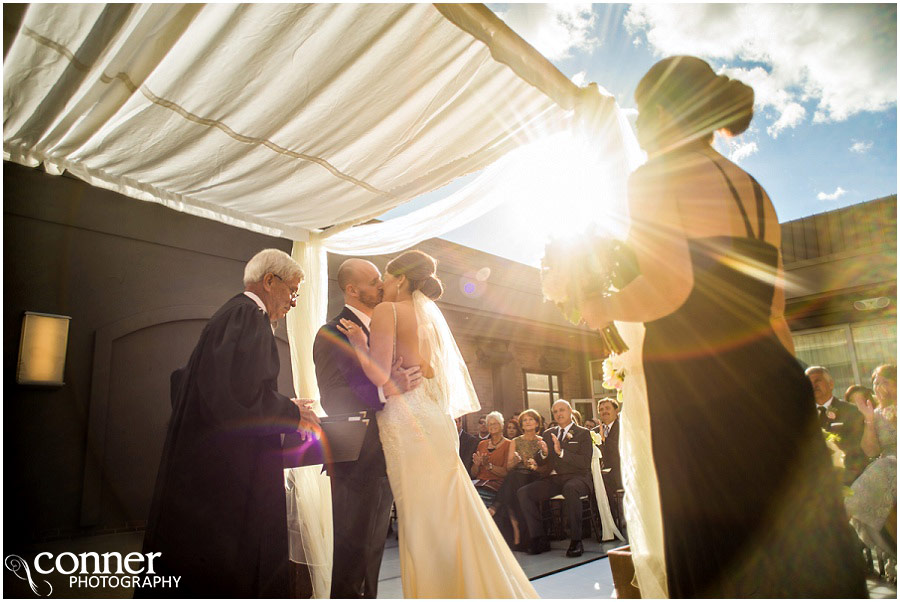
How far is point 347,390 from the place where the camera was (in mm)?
3062

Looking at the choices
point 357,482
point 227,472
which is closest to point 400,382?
point 357,482

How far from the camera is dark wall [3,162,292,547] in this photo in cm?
527

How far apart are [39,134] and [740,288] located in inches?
147

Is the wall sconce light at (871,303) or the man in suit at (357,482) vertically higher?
the wall sconce light at (871,303)

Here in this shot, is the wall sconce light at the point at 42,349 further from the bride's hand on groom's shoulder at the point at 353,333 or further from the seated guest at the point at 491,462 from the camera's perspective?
the seated guest at the point at 491,462

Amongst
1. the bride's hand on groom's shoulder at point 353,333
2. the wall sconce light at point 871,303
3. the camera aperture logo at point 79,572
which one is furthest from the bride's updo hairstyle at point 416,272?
the wall sconce light at point 871,303

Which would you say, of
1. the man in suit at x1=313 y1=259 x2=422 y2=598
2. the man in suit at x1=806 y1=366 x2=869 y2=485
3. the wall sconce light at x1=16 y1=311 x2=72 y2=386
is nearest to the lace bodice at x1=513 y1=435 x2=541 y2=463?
the man in suit at x1=806 y1=366 x2=869 y2=485

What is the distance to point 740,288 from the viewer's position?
133cm

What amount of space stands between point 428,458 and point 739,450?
69.7 inches

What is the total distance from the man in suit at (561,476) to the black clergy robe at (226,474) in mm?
4289

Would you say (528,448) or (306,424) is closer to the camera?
(306,424)

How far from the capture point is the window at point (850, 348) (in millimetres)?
12188

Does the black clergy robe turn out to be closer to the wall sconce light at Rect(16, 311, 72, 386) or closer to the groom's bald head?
the groom's bald head

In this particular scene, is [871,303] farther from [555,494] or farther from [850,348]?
[555,494]
